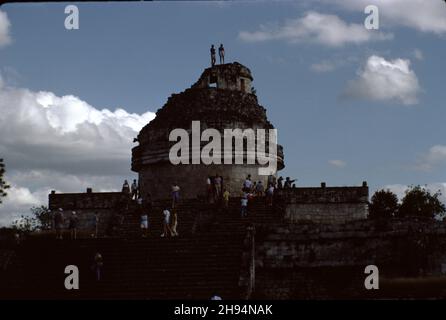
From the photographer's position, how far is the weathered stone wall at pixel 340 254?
2403 centimetres

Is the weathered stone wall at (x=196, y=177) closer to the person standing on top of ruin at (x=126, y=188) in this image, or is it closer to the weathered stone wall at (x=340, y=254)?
the person standing on top of ruin at (x=126, y=188)

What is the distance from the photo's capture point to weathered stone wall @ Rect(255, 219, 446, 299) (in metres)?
24.0

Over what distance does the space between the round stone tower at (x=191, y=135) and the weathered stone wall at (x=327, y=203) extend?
14.6 ft

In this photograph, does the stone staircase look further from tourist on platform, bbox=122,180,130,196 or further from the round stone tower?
the round stone tower


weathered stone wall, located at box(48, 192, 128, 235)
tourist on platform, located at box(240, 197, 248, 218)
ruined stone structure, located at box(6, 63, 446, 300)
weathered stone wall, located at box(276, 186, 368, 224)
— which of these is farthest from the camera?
weathered stone wall, located at box(48, 192, 128, 235)

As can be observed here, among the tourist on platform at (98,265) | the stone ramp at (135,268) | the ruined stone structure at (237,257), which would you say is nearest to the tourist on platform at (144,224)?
the ruined stone structure at (237,257)

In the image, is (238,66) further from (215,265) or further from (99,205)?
(215,265)

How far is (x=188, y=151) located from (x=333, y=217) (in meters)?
7.78

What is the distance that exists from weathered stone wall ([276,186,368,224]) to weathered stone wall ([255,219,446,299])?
594 cm

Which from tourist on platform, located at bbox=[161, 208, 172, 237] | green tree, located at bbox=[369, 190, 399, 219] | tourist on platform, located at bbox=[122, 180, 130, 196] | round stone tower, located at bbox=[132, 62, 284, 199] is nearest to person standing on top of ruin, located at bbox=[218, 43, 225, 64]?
round stone tower, located at bbox=[132, 62, 284, 199]

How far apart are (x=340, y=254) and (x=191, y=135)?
12448 mm

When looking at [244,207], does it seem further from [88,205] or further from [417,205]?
[417,205]
